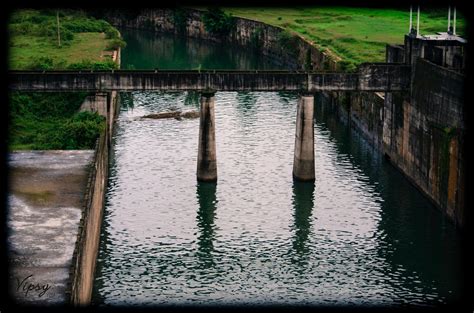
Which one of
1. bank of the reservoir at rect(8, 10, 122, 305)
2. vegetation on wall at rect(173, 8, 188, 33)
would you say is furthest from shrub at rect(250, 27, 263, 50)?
bank of the reservoir at rect(8, 10, 122, 305)

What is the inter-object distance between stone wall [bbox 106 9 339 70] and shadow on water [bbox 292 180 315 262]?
81.0 ft

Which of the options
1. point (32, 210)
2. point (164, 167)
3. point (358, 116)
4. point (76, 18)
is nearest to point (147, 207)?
point (164, 167)

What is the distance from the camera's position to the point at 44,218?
A: 29.1 metres

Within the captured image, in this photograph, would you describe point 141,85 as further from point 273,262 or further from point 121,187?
point 273,262

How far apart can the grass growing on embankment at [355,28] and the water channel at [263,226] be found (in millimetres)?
14449

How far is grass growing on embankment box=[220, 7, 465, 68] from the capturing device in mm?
73875

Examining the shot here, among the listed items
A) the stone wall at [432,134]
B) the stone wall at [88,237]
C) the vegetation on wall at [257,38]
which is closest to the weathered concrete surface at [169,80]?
the stone wall at [88,237]

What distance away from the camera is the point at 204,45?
10681 centimetres

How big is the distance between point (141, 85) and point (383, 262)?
1737 centimetres

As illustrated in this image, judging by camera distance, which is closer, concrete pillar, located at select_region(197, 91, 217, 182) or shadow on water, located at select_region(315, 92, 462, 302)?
shadow on water, located at select_region(315, 92, 462, 302)

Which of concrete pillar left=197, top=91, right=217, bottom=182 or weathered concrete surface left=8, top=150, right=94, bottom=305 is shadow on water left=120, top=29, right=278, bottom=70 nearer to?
concrete pillar left=197, top=91, right=217, bottom=182

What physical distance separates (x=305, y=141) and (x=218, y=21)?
203ft
